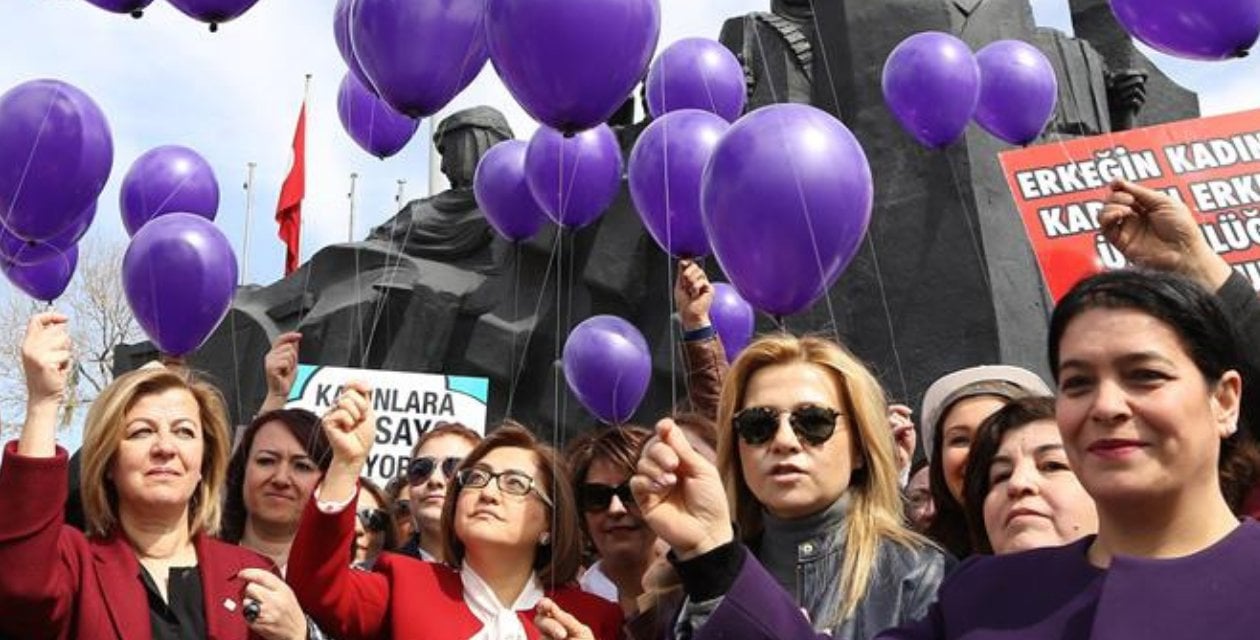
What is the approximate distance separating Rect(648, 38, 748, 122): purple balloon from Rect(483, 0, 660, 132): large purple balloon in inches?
106

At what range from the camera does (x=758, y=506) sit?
2547 mm

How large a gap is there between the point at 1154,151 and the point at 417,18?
4.67 meters

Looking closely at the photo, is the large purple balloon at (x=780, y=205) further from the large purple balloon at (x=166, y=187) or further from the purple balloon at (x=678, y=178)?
the large purple balloon at (x=166, y=187)

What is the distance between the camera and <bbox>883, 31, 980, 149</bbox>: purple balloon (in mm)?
6926

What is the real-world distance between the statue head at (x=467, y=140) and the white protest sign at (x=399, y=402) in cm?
559

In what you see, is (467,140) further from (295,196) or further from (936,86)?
(936,86)

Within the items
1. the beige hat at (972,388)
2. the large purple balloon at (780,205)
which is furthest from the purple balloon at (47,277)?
the beige hat at (972,388)

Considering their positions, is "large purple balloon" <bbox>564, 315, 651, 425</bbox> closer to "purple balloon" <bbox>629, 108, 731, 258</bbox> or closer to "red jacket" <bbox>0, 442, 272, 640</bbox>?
"purple balloon" <bbox>629, 108, 731, 258</bbox>

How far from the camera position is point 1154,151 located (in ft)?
23.9

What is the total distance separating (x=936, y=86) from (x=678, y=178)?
2009 millimetres

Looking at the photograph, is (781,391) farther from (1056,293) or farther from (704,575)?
(1056,293)

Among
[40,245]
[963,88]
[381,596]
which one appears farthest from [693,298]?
[963,88]

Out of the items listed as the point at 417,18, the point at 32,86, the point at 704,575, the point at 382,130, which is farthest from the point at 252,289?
the point at 704,575

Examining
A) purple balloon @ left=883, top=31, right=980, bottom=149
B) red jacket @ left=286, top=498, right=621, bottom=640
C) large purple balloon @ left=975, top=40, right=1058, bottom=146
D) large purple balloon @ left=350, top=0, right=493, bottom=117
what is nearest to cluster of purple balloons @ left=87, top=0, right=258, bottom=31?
large purple balloon @ left=350, top=0, right=493, bottom=117
